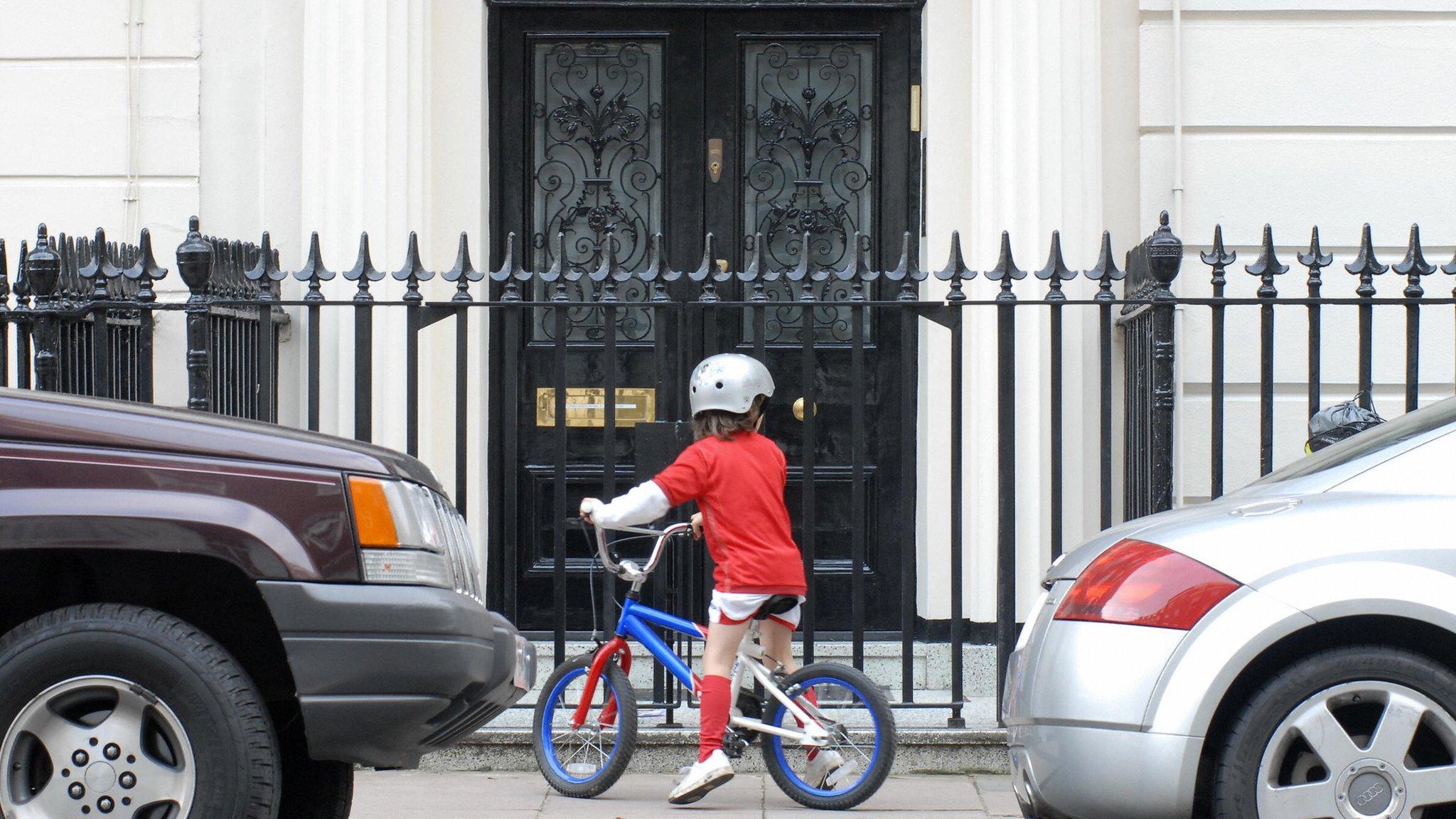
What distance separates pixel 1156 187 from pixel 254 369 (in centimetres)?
444

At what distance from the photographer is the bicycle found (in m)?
5.63

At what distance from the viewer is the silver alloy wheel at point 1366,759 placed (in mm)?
3670

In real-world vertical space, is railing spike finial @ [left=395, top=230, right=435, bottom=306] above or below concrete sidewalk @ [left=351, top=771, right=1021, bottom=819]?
above

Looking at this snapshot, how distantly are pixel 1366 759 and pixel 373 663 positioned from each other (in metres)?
2.29

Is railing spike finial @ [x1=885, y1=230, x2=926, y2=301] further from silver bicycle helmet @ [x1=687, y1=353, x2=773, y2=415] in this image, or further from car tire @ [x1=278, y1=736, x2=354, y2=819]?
car tire @ [x1=278, y1=736, x2=354, y2=819]

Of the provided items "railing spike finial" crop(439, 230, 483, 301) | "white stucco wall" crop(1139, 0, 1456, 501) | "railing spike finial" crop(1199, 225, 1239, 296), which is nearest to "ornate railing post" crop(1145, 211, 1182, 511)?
"railing spike finial" crop(1199, 225, 1239, 296)

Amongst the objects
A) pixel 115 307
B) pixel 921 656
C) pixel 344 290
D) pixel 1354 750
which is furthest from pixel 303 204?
pixel 1354 750

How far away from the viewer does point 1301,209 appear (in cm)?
784

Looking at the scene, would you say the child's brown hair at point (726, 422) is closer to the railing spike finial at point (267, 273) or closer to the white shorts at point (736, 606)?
the white shorts at point (736, 606)

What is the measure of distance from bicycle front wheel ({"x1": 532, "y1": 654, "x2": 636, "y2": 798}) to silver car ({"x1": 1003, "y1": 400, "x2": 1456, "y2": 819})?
7.02 feet

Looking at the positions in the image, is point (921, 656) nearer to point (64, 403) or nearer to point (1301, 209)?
point (1301, 209)

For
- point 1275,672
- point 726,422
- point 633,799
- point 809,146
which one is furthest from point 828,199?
point 1275,672

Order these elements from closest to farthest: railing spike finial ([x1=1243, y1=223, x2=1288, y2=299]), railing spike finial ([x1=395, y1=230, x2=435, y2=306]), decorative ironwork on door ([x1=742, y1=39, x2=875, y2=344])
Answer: railing spike finial ([x1=1243, y1=223, x2=1288, y2=299]), railing spike finial ([x1=395, y1=230, x2=435, y2=306]), decorative ironwork on door ([x1=742, y1=39, x2=875, y2=344])

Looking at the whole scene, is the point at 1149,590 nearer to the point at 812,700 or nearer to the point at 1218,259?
the point at 812,700
